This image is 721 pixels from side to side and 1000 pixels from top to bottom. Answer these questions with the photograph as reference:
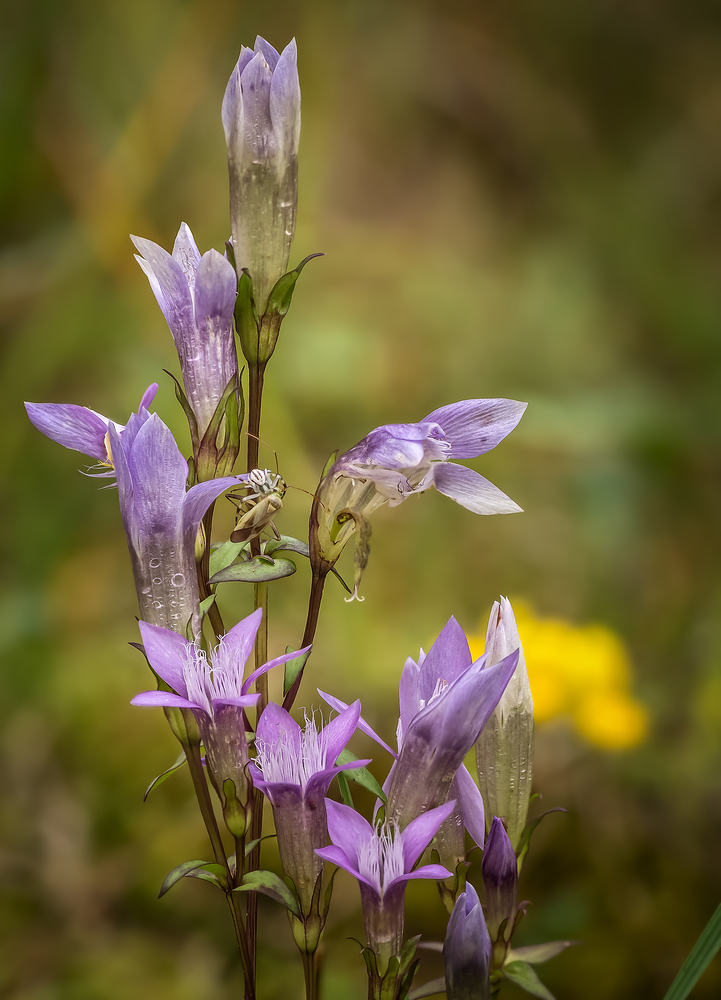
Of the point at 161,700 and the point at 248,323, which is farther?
the point at 248,323

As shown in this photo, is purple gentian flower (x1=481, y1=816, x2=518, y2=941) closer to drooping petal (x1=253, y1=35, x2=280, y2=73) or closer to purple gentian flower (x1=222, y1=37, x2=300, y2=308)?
purple gentian flower (x1=222, y1=37, x2=300, y2=308)

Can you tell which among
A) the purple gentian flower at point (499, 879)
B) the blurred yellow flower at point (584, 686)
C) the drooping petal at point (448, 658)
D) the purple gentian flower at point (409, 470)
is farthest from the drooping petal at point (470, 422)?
the blurred yellow flower at point (584, 686)

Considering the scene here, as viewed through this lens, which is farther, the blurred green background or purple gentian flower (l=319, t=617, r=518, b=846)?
the blurred green background

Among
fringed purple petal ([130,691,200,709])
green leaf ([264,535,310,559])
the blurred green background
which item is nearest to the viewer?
fringed purple petal ([130,691,200,709])

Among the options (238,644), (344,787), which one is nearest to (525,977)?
(344,787)

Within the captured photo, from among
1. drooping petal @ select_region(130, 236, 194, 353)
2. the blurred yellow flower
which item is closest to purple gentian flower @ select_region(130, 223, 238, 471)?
drooping petal @ select_region(130, 236, 194, 353)

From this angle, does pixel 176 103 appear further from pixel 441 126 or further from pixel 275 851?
pixel 275 851

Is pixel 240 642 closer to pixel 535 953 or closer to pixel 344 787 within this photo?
pixel 344 787
